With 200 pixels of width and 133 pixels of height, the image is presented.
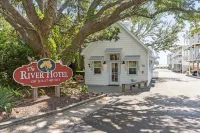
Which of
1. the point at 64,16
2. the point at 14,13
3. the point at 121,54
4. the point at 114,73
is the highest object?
the point at 64,16

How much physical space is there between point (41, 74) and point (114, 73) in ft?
31.5

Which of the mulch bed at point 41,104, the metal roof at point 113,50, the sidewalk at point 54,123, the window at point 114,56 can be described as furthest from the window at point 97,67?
the sidewalk at point 54,123

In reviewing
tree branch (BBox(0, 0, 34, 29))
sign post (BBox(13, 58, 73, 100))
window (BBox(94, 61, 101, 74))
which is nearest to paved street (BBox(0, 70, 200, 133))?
sign post (BBox(13, 58, 73, 100))

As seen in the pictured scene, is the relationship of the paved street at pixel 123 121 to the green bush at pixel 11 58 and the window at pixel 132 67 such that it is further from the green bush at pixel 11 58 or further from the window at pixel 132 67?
the window at pixel 132 67

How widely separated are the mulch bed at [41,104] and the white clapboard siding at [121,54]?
23.6 feet

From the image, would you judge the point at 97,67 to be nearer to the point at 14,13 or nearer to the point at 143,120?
the point at 14,13

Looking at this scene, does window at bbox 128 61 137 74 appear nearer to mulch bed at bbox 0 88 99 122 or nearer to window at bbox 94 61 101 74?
window at bbox 94 61 101 74

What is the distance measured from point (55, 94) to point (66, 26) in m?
4.41

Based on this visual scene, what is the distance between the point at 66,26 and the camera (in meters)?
11.9

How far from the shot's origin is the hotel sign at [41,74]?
8.05 meters

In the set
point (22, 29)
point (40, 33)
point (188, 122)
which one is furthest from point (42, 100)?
point (188, 122)

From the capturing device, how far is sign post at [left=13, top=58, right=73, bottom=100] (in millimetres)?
8062

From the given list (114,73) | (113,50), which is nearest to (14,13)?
(113,50)

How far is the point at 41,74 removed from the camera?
28.7 ft
